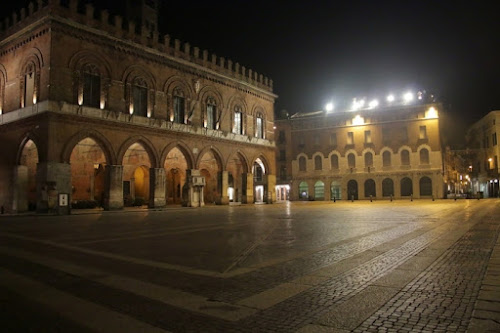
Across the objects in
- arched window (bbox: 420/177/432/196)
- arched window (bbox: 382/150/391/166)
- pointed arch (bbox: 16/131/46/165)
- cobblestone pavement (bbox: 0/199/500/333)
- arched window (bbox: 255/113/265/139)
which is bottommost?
cobblestone pavement (bbox: 0/199/500/333)

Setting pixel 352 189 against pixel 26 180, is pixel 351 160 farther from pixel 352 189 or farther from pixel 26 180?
pixel 26 180

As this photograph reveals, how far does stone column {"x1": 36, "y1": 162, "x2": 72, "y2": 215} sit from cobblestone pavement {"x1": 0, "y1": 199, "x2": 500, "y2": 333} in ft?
48.4

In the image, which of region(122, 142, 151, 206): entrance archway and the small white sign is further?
region(122, 142, 151, 206): entrance archway

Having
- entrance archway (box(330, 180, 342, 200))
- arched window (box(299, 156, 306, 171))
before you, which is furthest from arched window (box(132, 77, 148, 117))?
entrance archway (box(330, 180, 342, 200))

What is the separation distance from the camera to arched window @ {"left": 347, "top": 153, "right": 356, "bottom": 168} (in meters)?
55.0

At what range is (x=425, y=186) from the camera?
168 feet

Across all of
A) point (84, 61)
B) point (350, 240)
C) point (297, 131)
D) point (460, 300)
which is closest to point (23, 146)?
point (84, 61)

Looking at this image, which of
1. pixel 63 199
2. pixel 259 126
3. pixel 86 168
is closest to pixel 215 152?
pixel 259 126

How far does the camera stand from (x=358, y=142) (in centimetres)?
5484

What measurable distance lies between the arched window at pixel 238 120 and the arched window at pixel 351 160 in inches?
817

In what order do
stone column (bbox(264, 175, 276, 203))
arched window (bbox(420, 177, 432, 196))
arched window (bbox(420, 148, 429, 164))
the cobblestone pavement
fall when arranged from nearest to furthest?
the cobblestone pavement, stone column (bbox(264, 175, 276, 203)), arched window (bbox(420, 177, 432, 196)), arched window (bbox(420, 148, 429, 164))

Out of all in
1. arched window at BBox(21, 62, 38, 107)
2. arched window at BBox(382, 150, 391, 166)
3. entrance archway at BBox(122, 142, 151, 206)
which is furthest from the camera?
arched window at BBox(382, 150, 391, 166)

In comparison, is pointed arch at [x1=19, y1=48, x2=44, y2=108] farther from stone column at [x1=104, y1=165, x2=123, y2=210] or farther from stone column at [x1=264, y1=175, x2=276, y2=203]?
stone column at [x1=264, y1=175, x2=276, y2=203]

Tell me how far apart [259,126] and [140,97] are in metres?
16.3
